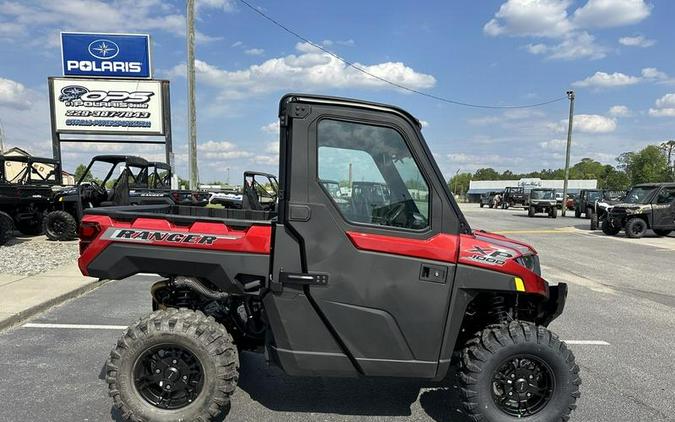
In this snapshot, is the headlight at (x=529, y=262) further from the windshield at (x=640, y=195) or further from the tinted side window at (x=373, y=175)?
the windshield at (x=640, y=195)

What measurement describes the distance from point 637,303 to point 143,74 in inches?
692

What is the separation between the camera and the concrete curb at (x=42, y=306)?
523 cm

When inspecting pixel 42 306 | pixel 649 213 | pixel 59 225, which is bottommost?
pixel 42 306

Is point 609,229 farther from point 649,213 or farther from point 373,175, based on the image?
point 373,175

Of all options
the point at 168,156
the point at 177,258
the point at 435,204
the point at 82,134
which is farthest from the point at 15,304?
the point at 82,134

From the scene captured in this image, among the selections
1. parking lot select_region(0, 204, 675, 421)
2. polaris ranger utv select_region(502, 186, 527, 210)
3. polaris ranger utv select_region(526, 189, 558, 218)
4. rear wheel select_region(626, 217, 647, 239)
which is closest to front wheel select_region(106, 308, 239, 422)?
parking lot select_region(0, 204, 675, 421)

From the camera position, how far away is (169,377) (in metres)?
3.07

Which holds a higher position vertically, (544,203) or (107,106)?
(107,106)

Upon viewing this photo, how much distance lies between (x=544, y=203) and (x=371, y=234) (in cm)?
3109

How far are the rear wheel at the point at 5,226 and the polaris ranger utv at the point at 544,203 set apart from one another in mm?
28835

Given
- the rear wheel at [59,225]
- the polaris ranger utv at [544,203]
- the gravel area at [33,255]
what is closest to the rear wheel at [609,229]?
the polaris ranger utv at [544,203]

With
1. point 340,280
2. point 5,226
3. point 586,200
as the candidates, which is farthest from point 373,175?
point 586,200

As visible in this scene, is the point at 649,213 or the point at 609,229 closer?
the point at 649,213

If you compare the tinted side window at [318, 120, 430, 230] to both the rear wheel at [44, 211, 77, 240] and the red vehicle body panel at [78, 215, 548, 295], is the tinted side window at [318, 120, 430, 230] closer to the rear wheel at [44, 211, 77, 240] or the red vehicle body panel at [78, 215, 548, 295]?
the red vehicle body panel at [78, 215, 548, 295]
